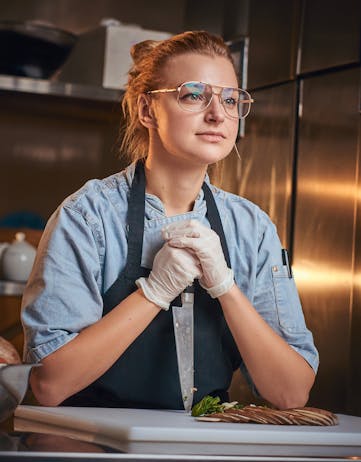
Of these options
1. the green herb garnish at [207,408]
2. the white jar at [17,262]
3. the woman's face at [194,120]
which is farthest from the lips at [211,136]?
the white jar at [17,262]

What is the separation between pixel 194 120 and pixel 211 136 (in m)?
0.05

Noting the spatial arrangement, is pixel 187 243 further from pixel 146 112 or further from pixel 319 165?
pixel 319 165

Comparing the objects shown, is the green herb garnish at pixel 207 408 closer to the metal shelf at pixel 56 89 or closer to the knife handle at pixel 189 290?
the knife handle at pixel 189 290

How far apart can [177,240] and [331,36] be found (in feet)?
3.09

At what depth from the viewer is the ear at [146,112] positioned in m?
1.90

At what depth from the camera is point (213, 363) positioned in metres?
1.85

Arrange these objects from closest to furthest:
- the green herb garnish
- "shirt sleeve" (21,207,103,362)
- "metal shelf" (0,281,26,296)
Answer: the green herb garnish
"shirt sleeve" (21,207,103,362)
"metal shelf" (0,281,26,296)

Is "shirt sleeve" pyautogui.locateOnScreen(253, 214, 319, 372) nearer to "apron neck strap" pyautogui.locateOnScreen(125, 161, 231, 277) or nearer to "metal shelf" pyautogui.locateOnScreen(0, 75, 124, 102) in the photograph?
"apron neck strap" pyautogui.locateOnScreen(125, 161, 231, 277)

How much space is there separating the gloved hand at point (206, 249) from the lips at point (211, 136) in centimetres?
17

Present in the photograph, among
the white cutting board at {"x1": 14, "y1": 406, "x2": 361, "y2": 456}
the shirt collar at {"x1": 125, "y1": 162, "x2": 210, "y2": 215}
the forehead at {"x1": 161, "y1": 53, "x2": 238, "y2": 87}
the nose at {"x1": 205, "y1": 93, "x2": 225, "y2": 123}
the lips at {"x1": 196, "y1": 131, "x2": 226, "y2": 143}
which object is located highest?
the forehead at {"x1": 161, "y1": 53, "x2": 238, "y2": 87}

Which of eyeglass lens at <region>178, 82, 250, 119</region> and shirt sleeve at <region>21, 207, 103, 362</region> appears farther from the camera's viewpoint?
eyeglass lens at <region>178, 82, 250, 119</region>

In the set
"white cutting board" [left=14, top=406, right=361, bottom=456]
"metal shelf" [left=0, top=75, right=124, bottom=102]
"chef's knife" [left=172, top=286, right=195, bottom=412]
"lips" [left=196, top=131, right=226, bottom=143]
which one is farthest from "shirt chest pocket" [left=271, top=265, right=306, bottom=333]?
"metal shelf" [left=0, top=75, right=124, bottom=102]

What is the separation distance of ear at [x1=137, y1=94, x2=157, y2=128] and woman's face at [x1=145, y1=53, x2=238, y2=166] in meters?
0.01

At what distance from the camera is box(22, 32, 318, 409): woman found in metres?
1.68
